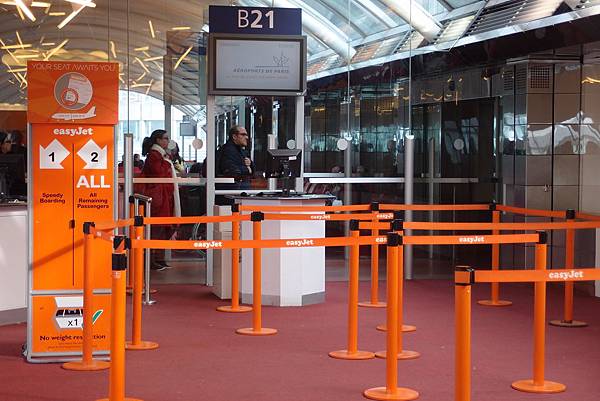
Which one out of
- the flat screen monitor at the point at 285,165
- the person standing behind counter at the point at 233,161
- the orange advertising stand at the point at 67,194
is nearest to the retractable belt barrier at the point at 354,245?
the orange advertising stand at the point at 67,194

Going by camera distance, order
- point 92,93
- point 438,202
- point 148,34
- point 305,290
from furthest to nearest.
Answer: point 438,202
point 148,34
point 305,290
point 92,93

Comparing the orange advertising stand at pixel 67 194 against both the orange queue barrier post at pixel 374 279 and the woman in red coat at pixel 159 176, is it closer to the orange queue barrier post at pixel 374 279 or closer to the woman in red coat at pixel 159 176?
the orange queue barrier post at pixel 374 279

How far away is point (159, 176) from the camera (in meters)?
12.2

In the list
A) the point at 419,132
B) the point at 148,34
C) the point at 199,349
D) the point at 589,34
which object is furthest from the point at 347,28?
the point at 199,349

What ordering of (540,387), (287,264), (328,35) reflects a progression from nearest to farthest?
(540,387)
(287,264)
(328,35)

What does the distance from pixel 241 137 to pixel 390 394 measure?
6.25 metres

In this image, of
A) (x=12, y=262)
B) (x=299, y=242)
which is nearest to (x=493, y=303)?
(x=299, y=242)

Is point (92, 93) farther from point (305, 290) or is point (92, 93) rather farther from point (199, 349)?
point (305, 290)

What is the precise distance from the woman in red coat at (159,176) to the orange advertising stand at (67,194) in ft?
14.6

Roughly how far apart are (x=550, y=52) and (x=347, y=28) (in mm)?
2366

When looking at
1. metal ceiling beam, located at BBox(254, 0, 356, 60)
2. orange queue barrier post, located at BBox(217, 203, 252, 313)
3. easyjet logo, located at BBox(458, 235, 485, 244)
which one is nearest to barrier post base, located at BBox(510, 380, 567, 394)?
easyjet logo, located at BBox(458, 235, 485, 244)

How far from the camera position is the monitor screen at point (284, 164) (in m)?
11.1

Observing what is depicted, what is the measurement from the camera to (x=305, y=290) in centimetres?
1059

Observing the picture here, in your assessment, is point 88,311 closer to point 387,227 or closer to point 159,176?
point 387,227
